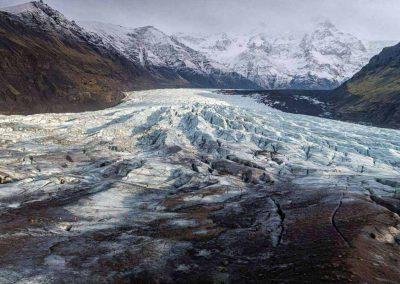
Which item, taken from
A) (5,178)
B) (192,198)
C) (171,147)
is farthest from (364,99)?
(5,178)

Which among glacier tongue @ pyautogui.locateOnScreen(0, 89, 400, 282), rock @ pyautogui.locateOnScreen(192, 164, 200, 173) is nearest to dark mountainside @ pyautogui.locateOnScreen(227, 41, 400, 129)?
glacier tongue @ pyautogui.locateOnScreen(0, 89, 400, 282)

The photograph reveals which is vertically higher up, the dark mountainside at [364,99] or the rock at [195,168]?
the dark mountainside at [364,99]

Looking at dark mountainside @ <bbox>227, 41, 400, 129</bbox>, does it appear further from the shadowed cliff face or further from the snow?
the shadowed cliff face

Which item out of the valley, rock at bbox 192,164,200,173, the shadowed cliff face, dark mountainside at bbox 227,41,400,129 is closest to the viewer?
the valley

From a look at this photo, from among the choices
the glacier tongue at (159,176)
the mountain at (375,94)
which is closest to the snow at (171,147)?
the glacier tongue at (159,176)

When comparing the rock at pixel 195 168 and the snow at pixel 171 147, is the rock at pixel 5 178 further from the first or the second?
the rock at pixel 195 168

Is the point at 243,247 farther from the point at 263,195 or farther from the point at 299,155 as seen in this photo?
the point at 299,155

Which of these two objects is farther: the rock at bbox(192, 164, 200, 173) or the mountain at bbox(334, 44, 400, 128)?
the mountain at bbox(334, 44, 400, 128)
